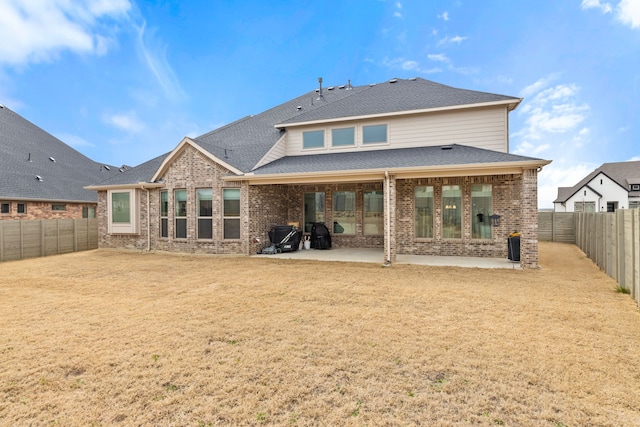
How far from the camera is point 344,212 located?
1249 centimetres

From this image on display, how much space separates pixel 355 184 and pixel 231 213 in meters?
5.02

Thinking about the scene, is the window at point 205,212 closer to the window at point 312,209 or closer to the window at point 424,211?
the window at point 312,209

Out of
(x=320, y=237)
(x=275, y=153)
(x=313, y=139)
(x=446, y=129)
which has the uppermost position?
(x=313, y=139)

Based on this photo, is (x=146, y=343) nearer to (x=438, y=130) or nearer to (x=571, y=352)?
(x=571, y=352)

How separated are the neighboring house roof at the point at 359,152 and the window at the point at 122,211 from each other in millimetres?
555

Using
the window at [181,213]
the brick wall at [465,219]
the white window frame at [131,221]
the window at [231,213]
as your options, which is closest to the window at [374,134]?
the brick wall at [465,219]

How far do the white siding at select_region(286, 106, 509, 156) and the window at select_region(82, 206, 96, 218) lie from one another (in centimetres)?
1610

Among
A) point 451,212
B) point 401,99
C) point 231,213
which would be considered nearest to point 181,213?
point 231,213

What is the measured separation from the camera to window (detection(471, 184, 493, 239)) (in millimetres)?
10430

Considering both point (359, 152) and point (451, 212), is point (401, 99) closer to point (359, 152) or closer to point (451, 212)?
point (359, 152)

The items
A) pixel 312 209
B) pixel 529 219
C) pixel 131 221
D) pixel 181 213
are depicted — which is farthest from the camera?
pixel 312 209

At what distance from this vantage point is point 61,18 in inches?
596

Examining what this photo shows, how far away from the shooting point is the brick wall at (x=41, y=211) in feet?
48.0

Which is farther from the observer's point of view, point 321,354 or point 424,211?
point 424,211
